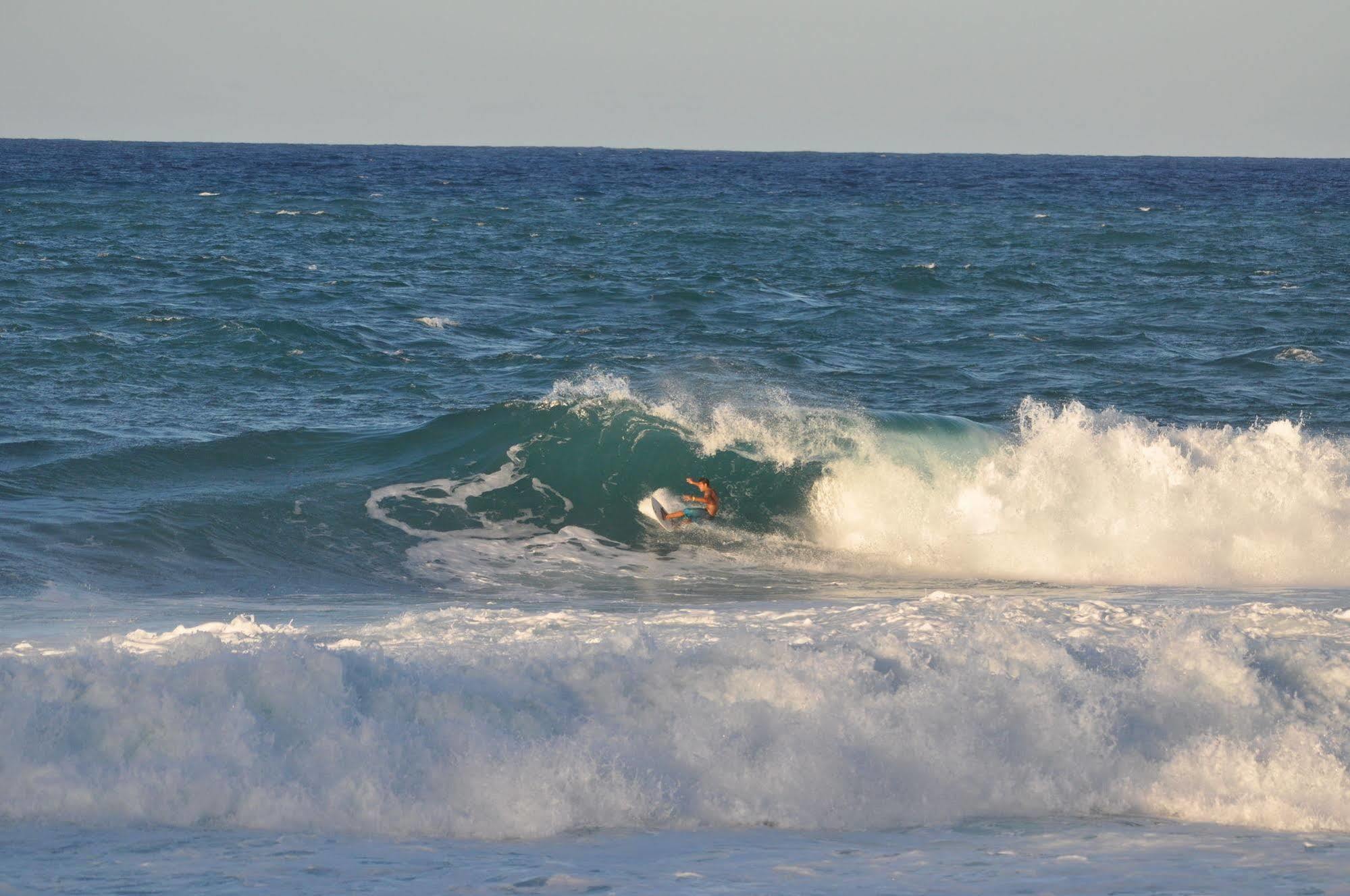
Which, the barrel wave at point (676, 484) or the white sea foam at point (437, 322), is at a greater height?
the white sea foam at point (437, 322)

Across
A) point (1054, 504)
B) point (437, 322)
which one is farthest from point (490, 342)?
point (1054, 504)

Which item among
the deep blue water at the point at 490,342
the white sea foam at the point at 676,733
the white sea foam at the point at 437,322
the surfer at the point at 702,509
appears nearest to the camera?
the white sea foam at the point at 676,733

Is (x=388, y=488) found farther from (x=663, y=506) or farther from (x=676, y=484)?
(x=676, y=484)

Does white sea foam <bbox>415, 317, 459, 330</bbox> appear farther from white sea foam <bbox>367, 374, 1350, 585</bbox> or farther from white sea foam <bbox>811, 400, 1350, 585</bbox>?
white sea foam <bbox>811, 400, 1350, 585</bbox>

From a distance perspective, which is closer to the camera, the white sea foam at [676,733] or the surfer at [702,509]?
the white sea foam at [676,733]

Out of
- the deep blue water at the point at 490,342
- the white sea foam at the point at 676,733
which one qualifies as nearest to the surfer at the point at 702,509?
the deep blue water at the point at 490,342

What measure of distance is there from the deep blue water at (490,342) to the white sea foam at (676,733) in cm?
423

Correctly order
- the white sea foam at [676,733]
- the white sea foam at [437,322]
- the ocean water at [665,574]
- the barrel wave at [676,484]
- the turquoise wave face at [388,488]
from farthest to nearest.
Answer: the white sea foam at [437,322]
the barrel wave at [676,484]
the turquoise wave face at [388,488]
the white sea foam at [676,733]
the ocean water at [665,574]

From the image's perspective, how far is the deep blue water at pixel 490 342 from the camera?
1280cm

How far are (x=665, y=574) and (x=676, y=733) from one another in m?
5.54

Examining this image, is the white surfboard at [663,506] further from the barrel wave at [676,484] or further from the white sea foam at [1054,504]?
the white sea foam at [1054,504]

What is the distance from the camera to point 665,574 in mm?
11867

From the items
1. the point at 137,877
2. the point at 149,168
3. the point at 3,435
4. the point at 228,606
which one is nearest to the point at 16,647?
the point at 228,606

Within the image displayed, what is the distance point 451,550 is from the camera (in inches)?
486
